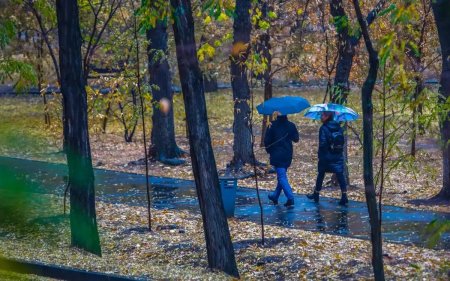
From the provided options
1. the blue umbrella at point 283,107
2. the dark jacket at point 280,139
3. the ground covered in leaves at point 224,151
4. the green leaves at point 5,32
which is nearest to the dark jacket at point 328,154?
the ground covered in leaves at point 224,151

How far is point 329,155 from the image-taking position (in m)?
15.2

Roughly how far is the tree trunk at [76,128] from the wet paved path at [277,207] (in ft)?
11.5

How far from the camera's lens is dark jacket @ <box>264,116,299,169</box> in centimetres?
1459

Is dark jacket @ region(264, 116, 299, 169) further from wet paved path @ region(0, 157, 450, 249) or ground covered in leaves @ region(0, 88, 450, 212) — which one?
wet paved path @ region(0, 157, 450, 249)

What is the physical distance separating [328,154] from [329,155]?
2 centimetres

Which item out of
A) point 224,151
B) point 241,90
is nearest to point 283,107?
point 241,90

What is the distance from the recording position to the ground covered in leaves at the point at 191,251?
31.4 ft

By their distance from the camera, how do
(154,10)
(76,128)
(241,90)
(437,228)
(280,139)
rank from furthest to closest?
(241,90) → (280,139) → (76,128) → (154,10) → (437,228)

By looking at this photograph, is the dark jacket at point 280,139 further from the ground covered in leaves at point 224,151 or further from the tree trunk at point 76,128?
the tree trunk at point 76,128

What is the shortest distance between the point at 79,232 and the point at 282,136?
481 cm

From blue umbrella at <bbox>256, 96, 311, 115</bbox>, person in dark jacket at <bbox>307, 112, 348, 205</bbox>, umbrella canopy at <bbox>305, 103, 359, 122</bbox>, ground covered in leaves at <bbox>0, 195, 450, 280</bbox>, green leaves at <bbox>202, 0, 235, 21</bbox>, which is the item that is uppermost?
green leaves at <bbox>202, 0, 235, 21</bbox>

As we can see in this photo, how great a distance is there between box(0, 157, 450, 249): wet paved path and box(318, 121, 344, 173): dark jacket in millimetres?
611

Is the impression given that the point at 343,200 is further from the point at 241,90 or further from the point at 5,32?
the point at 5,32

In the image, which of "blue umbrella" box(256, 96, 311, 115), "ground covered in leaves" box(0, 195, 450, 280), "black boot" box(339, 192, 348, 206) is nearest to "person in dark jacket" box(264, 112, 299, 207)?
"blue umbrella" box(256, 96, 311, 115)
